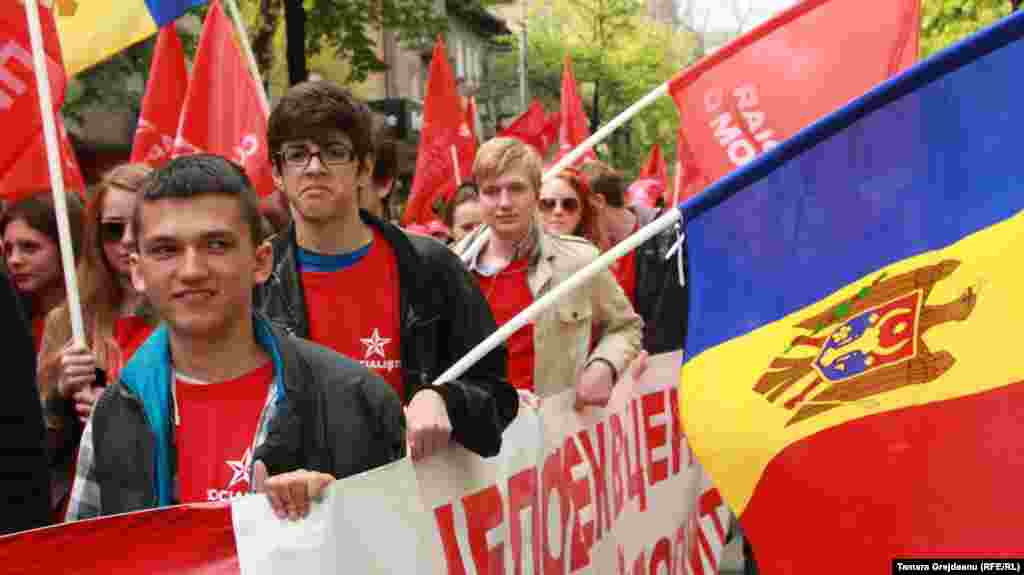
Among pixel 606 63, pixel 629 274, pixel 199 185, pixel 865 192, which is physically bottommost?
pixel 629 274

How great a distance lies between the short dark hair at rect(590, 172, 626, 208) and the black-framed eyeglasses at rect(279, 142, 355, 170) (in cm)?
435

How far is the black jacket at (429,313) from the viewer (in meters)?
4.03

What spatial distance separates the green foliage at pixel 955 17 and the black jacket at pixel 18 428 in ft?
65.8

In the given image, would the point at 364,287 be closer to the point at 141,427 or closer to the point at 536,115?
the point at 141,427

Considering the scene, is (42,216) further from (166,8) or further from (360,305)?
(166,8)

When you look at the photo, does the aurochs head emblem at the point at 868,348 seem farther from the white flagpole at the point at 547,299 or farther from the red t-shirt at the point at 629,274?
the red t-shirt at the point at 629,274

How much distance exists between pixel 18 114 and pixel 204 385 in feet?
8.64

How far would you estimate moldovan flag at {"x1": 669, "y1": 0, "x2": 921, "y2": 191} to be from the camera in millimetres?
6410

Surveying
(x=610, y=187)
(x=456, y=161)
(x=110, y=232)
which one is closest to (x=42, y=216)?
(x=110, y=232)

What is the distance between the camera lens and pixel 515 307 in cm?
575

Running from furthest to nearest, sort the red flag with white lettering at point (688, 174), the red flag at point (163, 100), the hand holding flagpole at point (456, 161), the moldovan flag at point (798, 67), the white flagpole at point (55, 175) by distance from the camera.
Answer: the hand holding flagpole at point (456, 161), the red flag at point (163, 100), the red flag with white lettering at point (688, 174), the moldovan flag at point (798, 67), the white flagpole at point (55, 175)

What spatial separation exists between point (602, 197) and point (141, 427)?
543 centimetres

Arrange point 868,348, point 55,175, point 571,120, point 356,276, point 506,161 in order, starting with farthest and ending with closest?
point 571,120, point 506,161, point 55,175, point 356,276, point 868,348

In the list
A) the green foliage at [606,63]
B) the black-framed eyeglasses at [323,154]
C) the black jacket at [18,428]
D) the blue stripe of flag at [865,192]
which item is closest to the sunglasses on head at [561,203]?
the black-framed eyeglasses at [323,154]
